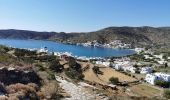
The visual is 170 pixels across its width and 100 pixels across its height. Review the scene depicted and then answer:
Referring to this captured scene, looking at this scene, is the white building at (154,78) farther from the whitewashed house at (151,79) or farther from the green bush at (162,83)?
the green bush at (162,83)

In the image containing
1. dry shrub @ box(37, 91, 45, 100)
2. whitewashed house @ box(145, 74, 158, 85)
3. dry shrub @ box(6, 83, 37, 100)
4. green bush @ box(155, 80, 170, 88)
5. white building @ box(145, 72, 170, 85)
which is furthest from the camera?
white building @ box(145, 72, 170, 85)

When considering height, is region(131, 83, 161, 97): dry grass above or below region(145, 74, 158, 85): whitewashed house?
above

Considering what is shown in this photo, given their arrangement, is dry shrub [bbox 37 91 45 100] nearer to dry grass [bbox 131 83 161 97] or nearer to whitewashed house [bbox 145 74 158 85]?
dry grass [bbox 131 83 161 97]

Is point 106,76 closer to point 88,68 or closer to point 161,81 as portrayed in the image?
point 88,68

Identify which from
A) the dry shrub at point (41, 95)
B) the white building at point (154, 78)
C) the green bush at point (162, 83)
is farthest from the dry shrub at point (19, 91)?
the white building at point (154, 78)

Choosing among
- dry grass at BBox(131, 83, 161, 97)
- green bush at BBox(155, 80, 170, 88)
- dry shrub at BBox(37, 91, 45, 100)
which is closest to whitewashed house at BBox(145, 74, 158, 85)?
green bush at BBox(155, 80, 170, 88)

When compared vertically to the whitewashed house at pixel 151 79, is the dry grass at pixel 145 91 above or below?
above

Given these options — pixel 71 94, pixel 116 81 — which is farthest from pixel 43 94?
pixel 116 81

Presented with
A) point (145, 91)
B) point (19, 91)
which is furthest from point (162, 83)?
point (19, 91)

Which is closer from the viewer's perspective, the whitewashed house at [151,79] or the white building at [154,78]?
the whitewashed house at [151,79]

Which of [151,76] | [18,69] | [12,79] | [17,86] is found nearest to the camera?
[17,86]

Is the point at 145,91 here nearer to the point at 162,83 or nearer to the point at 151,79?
the point at 162,83
